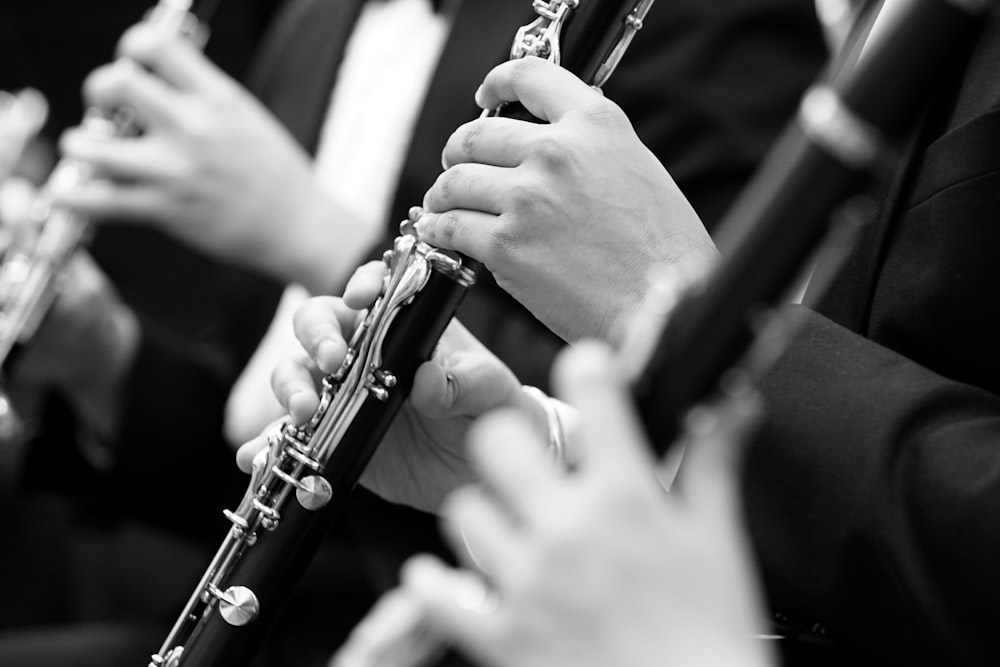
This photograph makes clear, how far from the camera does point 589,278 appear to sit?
0.59 m

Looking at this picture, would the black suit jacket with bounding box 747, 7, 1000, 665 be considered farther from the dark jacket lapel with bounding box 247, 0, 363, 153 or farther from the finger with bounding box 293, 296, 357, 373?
the dark jacket lapel with bounding box 247, 0, 363, 153

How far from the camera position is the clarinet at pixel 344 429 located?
0.63 m

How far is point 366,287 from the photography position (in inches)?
26.2

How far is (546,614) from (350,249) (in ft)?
2.65

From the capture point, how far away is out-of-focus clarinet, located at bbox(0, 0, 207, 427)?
1.18m

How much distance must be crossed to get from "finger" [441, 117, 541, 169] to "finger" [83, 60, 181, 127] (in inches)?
23.2

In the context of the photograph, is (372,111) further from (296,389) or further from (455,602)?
(455,602)

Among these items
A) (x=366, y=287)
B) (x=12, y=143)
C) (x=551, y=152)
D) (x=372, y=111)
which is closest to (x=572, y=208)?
(x=551, y=152)

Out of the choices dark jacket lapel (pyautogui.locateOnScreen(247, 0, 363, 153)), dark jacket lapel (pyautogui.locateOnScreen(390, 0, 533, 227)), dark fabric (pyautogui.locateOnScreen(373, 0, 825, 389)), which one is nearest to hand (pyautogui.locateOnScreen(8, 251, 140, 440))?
dark jacket lapel (pyautogui.locateOnScreen(247, 0, 363, 153))

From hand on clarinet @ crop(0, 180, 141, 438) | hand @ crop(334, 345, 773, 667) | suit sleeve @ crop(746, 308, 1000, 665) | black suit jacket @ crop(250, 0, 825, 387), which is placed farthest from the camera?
hand on clarinet @ crop(0, 180, 141, 438)

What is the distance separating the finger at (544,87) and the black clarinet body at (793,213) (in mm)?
202

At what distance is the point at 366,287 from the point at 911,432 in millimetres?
287

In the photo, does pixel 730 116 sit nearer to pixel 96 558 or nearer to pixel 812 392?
pixel 812 392

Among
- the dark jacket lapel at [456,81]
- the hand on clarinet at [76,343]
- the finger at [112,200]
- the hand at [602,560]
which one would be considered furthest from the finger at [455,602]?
the hand on clarinet at [76,343]
